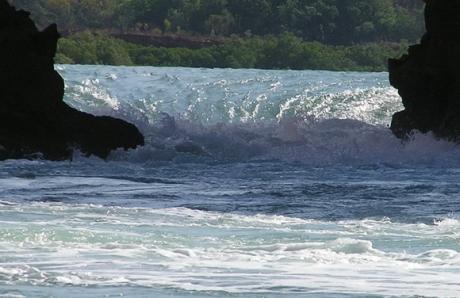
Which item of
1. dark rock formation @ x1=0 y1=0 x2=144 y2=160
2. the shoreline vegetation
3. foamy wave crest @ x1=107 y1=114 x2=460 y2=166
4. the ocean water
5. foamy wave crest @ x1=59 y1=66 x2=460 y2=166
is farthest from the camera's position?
the shoreline vegetation

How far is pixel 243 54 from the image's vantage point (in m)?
82.4

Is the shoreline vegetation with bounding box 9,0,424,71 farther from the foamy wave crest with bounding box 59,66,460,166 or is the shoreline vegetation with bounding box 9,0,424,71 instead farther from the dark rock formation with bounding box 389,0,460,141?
the dark rock formation with bounding box 389,0,460,141

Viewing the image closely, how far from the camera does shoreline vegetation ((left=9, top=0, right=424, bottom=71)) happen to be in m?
81.1

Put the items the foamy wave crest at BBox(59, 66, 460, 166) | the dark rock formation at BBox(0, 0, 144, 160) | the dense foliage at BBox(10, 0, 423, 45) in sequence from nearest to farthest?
1. the dark rock formation at BBox(0, 0, 144, 160)
2. the foamy wave crest at BBox(59, 66, 460, 166)
3. the dense foliage at BBox(10, 0, 423, 45)

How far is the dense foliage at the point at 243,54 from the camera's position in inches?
3056

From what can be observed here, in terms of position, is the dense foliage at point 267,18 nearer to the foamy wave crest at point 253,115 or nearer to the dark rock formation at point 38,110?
the foamy wave crest at point 253,115

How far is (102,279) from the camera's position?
12.8m

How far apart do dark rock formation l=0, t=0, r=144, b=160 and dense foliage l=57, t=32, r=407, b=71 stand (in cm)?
4821

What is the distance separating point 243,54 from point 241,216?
6466 cm

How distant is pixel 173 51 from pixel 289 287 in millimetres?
70486

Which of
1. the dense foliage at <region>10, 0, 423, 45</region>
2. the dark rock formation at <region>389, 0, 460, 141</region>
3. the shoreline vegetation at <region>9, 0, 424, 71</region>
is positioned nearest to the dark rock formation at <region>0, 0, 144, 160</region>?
the dark rock formation at <region>389, 0, 460, 141</region>

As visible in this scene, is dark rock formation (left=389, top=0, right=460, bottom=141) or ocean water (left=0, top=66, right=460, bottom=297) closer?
ocean water (left=0, top=66, right=460, bottom=297)

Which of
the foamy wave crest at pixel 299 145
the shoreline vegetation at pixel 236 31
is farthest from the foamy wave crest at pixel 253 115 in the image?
the shoreline vegetation at pixel 236 31

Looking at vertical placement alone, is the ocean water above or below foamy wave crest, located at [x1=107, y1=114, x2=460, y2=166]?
above
